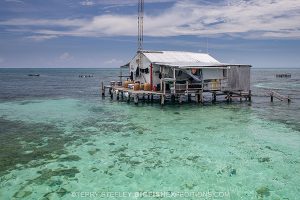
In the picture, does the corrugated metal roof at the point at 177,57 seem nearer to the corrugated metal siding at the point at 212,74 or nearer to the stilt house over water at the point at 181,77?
the stilt house over water at the point at 181,77

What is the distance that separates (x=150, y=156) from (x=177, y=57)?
20.9 meters

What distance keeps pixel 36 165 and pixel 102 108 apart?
1711 centimetres

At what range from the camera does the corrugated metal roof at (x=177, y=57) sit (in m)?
32.0

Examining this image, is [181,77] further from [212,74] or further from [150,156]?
[150,156]

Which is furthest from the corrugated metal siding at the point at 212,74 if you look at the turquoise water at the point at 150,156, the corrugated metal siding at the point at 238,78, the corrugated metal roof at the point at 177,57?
the turquoise water at the point at 150,156

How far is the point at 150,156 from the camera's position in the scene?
14930 millimetres

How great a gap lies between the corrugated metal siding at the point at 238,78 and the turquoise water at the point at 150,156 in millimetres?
7231

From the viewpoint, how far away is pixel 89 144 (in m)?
17.0

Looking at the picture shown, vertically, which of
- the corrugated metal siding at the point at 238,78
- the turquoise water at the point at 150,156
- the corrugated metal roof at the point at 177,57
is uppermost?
the corrugated metal roof at the point at 177,57

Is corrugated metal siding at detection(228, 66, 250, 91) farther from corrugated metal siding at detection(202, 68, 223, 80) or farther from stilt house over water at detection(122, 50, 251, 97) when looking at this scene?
corrugated metal siding at detection(202, 68, 223, 80)

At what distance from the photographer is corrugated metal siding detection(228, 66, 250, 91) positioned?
3203cm

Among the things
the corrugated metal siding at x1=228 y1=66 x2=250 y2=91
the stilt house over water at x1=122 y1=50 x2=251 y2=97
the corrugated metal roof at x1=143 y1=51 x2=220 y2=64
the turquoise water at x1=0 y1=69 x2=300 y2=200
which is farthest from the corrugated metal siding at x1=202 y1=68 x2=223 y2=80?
the turquoise water at x1=0 y1=69 x2=300 y2=200

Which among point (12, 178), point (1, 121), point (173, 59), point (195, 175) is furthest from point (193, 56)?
point (12, 178)

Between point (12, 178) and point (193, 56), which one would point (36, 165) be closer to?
point (12, 178)
